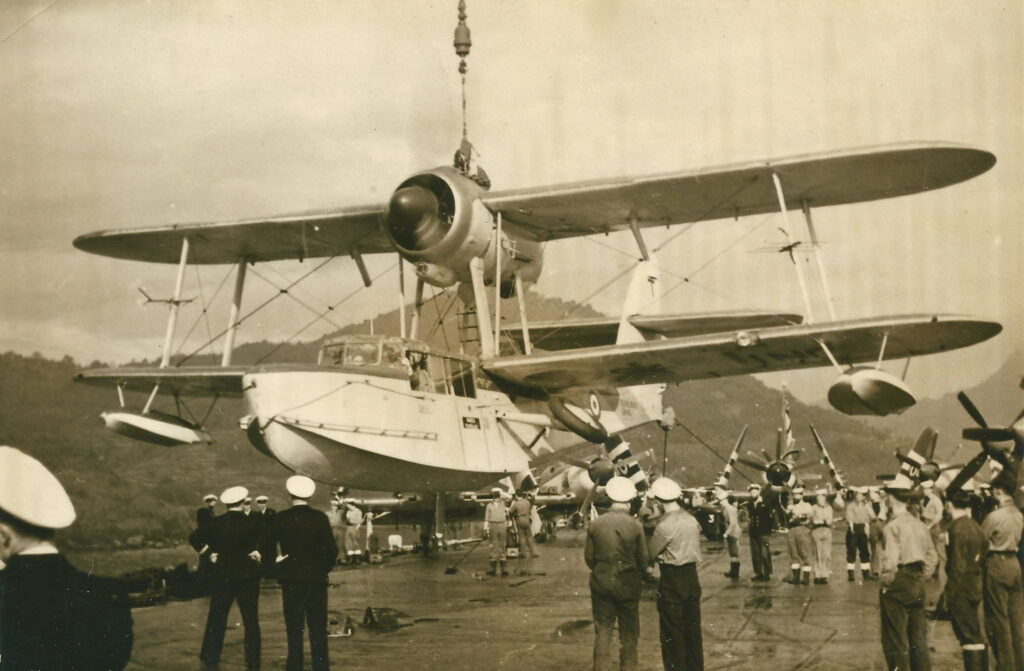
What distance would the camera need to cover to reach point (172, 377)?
14.8 m

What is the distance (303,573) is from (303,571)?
18 mm

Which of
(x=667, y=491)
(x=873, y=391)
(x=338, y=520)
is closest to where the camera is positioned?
(x=667, y=491)

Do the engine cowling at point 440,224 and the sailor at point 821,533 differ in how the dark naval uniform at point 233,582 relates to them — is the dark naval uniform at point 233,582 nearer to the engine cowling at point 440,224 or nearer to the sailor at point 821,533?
the engine cowling at point 440,224

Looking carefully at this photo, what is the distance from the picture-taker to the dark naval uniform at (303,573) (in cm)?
808

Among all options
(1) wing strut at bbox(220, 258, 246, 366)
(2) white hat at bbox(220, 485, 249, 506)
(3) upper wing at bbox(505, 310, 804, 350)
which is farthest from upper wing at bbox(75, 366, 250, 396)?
(3) upper wing at bbox(505, 310, 804, 350)

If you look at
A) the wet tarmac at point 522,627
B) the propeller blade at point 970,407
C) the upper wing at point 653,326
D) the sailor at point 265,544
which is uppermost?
the upper wing at point 653,326

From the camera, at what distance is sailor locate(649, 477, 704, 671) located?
7621 millimetres

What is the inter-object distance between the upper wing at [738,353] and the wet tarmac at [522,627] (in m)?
3.52

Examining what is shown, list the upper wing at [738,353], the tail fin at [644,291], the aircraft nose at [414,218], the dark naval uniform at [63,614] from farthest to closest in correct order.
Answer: the tail fin at [644,291], the aircraft nose at [414,218], the upper wing at [738,353], the dark naval uniform at [63,614]

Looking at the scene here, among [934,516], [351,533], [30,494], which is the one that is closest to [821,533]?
[934,516]

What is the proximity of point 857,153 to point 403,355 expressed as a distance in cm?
726

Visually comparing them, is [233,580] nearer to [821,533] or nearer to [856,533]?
[821,533]

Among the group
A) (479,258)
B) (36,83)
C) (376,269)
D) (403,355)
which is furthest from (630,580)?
(376,269)

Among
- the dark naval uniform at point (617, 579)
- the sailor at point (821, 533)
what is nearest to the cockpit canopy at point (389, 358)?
the dark naval uniform at point (617, 579)
